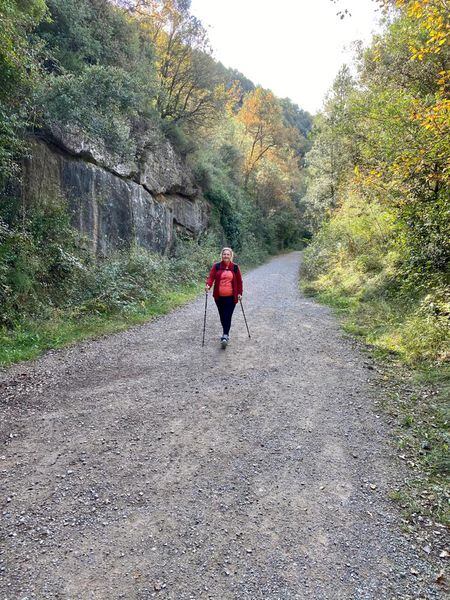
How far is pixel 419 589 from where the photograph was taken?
7.84ft

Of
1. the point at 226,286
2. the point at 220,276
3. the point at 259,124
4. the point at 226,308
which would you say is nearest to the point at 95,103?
the point at 220,276

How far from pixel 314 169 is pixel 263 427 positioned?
27.2 meters

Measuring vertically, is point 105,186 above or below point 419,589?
above

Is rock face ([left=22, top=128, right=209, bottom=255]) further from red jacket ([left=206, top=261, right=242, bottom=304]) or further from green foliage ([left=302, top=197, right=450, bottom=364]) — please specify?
green foliage ([left=302, top=197, right=450, bottom=364])

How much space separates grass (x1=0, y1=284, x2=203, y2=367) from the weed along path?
0.50m

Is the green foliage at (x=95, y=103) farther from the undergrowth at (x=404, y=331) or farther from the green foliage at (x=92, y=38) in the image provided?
the undergrowth at (x=404, y=331)

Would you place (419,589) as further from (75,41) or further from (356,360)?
(75,41)

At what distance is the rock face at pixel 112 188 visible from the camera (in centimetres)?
988

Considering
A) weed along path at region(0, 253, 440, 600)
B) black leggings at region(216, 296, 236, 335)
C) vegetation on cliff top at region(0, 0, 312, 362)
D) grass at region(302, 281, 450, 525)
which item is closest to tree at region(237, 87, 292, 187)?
vegetation on cliff top at region(0, 0, 312, 362)

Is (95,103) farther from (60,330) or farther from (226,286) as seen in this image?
(226,286)

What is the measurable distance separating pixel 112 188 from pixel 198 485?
37.3 ft

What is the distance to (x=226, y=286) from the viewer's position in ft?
24.1

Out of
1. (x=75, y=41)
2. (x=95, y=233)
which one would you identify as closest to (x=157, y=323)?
(x=95, y=233)

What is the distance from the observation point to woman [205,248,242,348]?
7367mm
